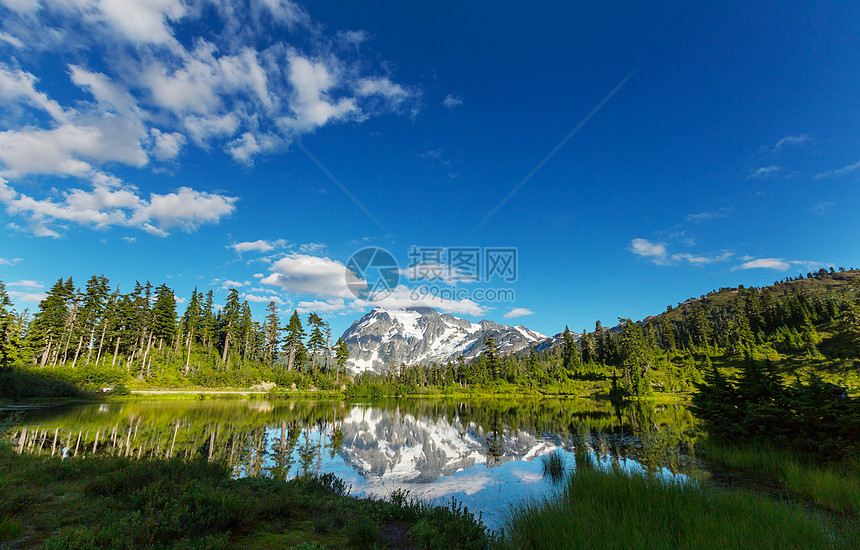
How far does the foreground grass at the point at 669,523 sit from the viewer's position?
6.45m

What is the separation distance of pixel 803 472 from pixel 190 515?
18.2m

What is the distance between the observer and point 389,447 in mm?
25609

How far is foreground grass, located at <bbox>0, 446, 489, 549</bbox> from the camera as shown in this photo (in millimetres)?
6102

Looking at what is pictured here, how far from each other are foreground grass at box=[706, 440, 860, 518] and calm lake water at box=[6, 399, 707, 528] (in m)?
1.57

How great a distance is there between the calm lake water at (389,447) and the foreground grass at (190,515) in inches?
134

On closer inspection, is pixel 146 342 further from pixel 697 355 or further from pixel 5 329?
pixel 697 355

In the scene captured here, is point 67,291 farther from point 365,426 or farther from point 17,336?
point 365,426

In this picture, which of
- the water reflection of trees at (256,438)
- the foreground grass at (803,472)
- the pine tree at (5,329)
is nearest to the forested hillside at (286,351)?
the pine tree at (5,329)

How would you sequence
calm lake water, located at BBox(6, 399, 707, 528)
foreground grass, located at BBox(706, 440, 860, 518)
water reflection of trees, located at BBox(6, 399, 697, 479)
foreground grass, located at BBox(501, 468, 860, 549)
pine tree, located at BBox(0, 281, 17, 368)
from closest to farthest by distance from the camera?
foreground grass, located at BBox(501, 468, 860, 549), foreground grass, located at BBox(706, 440, 860, 518), calm lake water, located at BBox(6, 399, 707, 528), water reflection of trees, located at BBox(6, 399, 697, 479), pine tree, located at BBox(0, 281, 17, 368)

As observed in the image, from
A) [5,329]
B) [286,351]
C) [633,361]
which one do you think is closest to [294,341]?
[286,351]

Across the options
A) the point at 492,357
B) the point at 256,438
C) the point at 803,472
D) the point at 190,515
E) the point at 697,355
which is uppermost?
the point at 697,355

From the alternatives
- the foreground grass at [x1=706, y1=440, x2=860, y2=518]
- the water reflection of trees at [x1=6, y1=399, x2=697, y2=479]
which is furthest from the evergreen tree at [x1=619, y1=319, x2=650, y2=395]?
the foreground grass at [x1=706, y1=440, x2=860, y2=518]

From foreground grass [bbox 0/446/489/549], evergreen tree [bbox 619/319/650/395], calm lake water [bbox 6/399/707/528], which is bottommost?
calm lake water [bbox 6/399/707/528]

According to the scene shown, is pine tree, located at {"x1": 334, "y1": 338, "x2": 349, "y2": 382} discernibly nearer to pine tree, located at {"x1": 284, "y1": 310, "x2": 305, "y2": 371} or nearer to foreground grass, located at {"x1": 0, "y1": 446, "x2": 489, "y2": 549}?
pine tree, located at {"x1": 284, "y1": 310, "x2": 305, "y2": 371}
